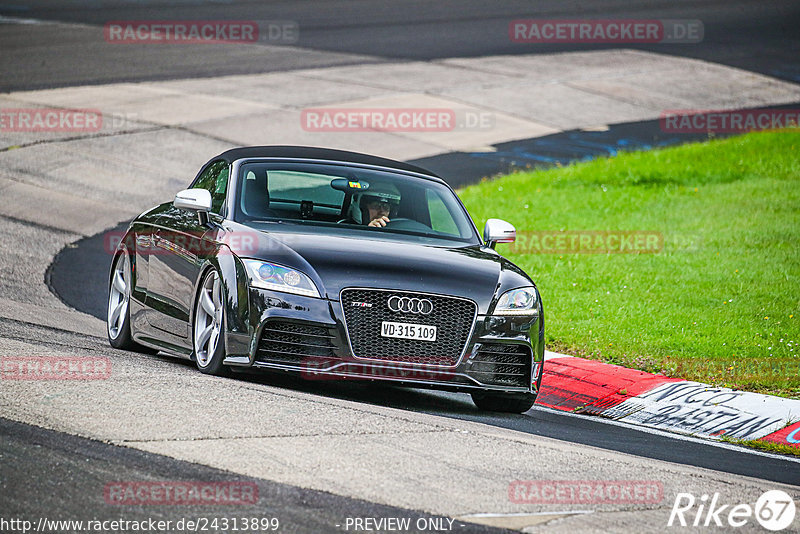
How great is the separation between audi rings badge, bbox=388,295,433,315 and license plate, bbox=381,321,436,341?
0.29 ft

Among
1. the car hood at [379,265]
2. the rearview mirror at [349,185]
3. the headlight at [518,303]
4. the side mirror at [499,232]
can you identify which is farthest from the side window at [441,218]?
the headlight at [518,303]

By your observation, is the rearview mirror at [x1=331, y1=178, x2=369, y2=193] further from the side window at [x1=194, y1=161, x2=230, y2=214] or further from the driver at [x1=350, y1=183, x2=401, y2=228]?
the side window at [x1=194, y1=161, x2=230, y2=214]

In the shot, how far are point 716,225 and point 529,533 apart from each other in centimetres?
1263

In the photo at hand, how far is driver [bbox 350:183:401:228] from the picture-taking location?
916 cm

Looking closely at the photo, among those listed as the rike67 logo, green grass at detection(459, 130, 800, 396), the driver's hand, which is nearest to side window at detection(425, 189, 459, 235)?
the driver's hand

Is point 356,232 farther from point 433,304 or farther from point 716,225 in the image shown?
point 716,225

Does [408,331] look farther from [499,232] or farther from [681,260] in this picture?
[681,260]

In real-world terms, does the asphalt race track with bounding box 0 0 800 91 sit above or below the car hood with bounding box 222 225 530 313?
above

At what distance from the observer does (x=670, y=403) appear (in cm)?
971

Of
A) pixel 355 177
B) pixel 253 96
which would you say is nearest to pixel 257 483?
pixel 355 177

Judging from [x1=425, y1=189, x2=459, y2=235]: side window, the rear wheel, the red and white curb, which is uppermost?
[x1=425, y1=189, x2=459, y2=235]: side window

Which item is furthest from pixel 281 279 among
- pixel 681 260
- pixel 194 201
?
pixel 681 260

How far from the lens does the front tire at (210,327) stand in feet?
26.6

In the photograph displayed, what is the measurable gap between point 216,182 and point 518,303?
2.71m
